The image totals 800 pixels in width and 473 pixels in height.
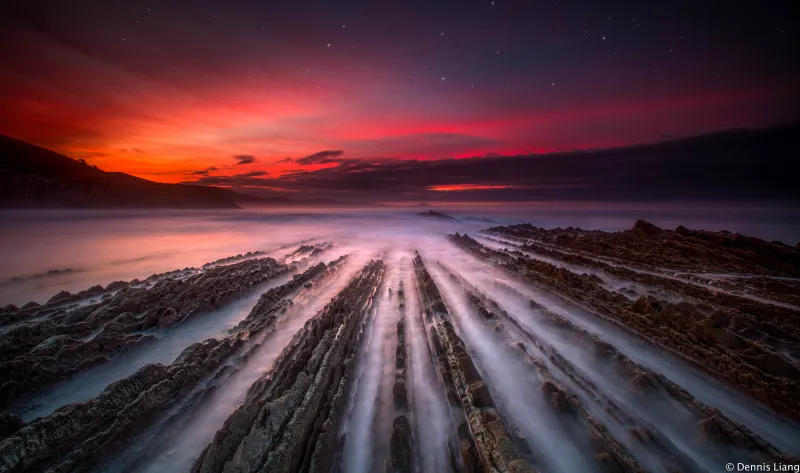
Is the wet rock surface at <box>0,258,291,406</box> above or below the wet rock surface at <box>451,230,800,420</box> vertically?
above

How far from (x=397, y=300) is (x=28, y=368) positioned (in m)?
6.67

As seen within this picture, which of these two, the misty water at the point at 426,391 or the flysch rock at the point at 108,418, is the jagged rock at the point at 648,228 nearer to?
the misty water at the point at 426,391

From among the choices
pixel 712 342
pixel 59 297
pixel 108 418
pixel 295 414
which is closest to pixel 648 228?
pixel 712 342

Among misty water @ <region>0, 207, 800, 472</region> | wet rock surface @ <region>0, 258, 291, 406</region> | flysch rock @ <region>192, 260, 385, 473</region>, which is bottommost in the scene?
misty water @ <region>0, 207, 800, 472</region>

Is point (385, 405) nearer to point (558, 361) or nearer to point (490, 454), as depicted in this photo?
point (490, 454)

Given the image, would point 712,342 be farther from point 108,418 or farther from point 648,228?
point 648,228

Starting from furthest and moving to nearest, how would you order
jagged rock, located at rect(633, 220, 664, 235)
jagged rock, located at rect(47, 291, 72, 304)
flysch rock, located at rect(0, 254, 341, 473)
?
1. jagged rock, located at rect(633, 220, 664, 235)
2. jagged rock, located at rect(47, 291, 72, 304)
3. flysch rock, located at rect(0, 254, 341, 473)

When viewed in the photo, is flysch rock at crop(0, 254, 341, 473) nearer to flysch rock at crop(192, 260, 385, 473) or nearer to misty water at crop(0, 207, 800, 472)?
misty water at crop(0, 207, 800, 472)

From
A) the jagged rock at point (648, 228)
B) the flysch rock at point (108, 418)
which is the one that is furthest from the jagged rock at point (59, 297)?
the jagged rock at point (648, 228)

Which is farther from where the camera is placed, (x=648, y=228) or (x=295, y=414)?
(x=648, y=228)

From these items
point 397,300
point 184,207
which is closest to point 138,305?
point 397,300

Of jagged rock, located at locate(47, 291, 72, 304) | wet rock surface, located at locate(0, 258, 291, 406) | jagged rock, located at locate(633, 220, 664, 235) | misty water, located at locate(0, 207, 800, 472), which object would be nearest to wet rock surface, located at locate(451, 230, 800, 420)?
misty water, located at locate(0, 207, 800, 472)

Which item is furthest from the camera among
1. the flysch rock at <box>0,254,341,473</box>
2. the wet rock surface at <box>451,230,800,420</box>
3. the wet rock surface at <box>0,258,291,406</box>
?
the wet rock surface at <box>0,258,291,406</box>

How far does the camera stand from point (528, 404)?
12.9 ft
